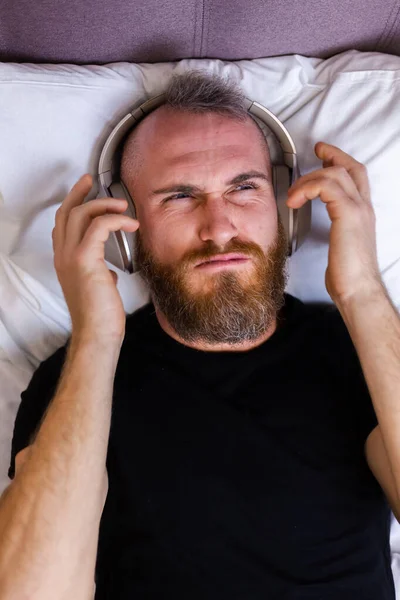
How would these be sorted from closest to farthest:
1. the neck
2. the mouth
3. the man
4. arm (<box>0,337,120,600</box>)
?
1. arm (<box>0,337,120,600</box>)
2. the man
3. the mouth
4. the neck

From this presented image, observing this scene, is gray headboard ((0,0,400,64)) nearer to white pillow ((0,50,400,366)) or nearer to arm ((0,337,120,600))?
white pillow ((0,50,400,366))

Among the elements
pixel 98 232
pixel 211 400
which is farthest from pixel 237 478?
pixel 98 232

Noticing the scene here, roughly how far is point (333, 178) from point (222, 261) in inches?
10.7

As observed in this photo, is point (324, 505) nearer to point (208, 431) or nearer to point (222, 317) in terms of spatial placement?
point (208, 431)

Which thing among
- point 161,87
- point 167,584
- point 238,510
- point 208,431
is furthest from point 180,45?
point 167,584

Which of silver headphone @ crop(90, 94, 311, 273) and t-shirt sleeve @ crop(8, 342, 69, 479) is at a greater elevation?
silver headphone @ crop(90, 94, 311, 273)

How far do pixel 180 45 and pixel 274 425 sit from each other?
2.80 ft

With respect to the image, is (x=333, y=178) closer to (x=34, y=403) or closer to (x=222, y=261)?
(x=222, y=261)

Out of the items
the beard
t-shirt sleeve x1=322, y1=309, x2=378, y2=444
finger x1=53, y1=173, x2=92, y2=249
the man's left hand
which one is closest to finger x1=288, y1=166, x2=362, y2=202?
the man's left hand

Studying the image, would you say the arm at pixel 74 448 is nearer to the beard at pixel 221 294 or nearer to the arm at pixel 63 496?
the arm at pixel 63 496

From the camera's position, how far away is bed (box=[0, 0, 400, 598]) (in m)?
1.16

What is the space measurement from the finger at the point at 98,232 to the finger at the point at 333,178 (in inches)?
12.7

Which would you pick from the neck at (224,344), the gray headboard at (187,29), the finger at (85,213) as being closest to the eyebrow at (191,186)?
the finger at (85,213)

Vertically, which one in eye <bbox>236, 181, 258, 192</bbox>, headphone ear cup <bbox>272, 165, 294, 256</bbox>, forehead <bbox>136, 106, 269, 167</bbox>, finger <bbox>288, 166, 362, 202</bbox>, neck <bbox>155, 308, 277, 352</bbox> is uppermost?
forehead <bbox>136, 106, 269, 167</bbox>
